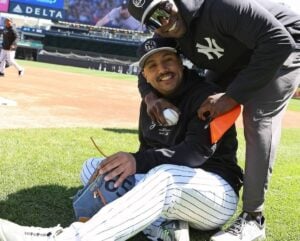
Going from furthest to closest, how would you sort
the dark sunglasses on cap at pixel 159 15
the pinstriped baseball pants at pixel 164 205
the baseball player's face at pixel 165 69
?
the baseball player's face at pixel 165 69 < the dark sunglasses on cap at pixel 159 15 < the pinstriped baseball pants at pixel 164 205

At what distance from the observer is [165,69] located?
9.19ft

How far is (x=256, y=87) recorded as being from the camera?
2.54m

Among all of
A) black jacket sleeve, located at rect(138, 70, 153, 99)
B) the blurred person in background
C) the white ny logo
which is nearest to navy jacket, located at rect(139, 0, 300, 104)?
the white ny logo

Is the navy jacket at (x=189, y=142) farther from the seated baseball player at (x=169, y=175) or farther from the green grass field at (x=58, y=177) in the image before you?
the green grass field at (x=58, y=177)

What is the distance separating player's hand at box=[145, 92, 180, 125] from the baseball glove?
0.48 metres

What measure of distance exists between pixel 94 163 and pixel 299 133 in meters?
7.79

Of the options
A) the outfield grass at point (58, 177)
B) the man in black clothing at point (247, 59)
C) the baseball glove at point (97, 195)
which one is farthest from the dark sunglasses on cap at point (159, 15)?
the outfield grass at point (58, 177)

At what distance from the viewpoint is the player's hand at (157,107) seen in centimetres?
275

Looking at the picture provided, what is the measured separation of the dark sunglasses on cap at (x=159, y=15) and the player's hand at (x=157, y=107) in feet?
1.50

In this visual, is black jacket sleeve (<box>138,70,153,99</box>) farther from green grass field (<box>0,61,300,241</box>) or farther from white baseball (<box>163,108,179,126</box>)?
green grass field (<box>0,61,300,241</box>)

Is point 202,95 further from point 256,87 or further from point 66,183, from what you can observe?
point 66,183

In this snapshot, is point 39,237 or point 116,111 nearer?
point 39,237

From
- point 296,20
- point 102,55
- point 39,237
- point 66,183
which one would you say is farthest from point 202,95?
point 102,55

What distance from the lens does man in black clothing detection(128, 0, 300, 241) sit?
2447 millimetres
